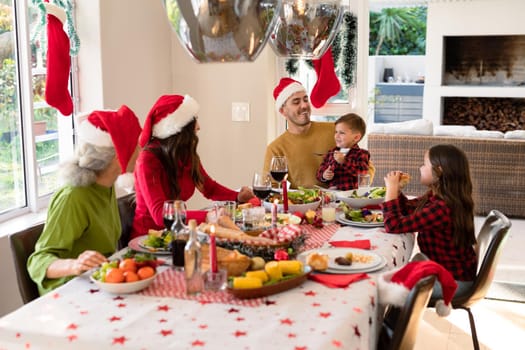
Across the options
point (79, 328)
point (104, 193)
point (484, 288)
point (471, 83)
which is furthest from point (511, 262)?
point (471, 83)

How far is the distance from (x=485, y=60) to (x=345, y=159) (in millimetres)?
6966

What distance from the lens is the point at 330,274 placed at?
2.09 meters

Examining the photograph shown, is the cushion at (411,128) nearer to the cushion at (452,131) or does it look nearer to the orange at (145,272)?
the cushion at (452,131)

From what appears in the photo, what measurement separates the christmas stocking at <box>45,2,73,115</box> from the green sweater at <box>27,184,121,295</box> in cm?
93

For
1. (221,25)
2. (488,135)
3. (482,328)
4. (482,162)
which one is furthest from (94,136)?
(488,135)

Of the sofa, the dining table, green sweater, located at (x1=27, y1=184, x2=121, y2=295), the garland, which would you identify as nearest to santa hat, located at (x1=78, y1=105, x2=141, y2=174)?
green sweater, located at (x1=27, y1=184, x2=121, y2=295)

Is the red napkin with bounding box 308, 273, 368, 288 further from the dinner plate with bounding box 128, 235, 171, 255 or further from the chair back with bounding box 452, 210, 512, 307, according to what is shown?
the chair back with bounding box 452, 210, 512, 307

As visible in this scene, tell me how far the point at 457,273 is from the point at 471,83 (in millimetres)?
7654

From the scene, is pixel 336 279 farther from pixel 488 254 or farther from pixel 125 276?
pixel 488 254

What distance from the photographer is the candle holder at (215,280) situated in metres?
1.93

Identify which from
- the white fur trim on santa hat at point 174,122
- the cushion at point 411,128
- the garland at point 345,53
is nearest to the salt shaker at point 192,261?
the white fur trim on santa hat at point 174,122

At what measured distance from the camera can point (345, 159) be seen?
143 inches

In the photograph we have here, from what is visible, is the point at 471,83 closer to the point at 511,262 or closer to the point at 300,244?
the point at 511,262

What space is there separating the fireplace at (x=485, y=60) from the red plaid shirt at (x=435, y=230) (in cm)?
759
